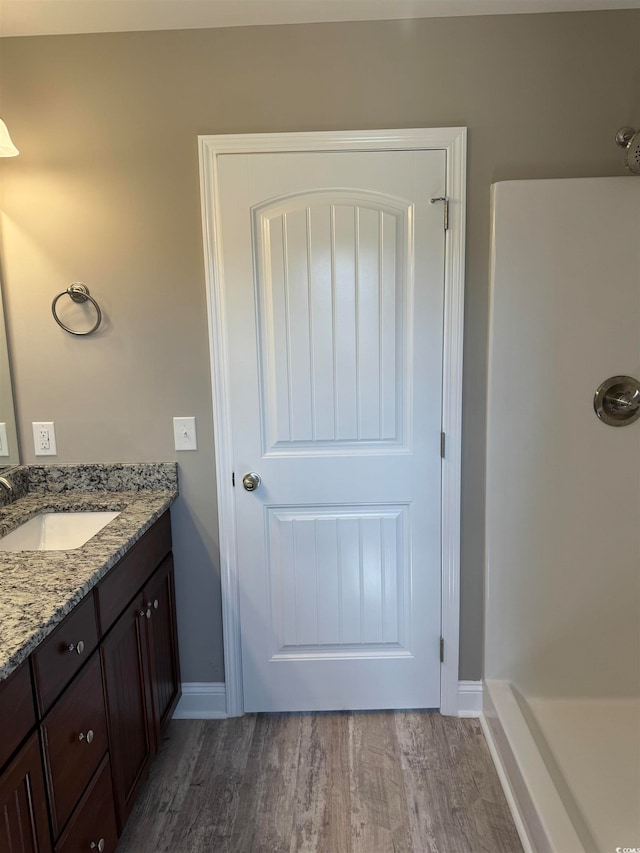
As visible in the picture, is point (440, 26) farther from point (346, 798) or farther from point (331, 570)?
point (346, 798)

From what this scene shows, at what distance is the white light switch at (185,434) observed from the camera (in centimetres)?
203

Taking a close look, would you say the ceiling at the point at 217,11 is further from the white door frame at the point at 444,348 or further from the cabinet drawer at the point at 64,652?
the cabinet drawer at the point at 64,652

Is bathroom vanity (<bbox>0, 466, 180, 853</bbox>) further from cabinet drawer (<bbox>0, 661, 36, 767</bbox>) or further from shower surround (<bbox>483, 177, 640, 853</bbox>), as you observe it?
shower surround (<bbox>483, 177, 640, 853</bbox>)

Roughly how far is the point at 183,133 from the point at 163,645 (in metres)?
1.77

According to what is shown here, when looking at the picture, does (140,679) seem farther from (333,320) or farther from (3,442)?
(333,320)

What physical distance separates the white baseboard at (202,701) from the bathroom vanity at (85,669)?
0.14 meters

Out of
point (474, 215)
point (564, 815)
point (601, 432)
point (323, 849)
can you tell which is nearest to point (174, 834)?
point (323, 849)

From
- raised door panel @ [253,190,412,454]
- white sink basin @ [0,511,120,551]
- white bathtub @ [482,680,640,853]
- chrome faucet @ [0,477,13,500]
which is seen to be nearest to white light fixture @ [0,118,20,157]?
raised door panel @ [253,190,412,454]

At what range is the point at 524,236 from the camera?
73.8 inches

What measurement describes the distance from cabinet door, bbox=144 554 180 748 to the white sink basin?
0.87ft

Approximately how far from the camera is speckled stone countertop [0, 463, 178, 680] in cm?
114

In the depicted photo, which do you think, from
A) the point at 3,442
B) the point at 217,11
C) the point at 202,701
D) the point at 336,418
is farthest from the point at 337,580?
the point at 217,11

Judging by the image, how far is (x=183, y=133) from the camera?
1.88m

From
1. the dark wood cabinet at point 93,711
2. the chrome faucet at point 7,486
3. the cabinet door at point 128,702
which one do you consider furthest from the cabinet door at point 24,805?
the chrome faucet at point 7,486
